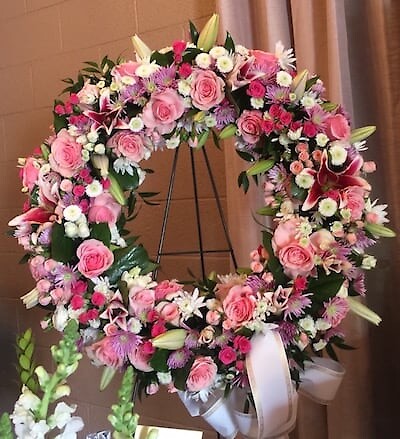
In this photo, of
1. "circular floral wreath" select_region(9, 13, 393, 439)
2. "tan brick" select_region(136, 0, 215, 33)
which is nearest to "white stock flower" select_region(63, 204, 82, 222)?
"circular floral wreath" select_region(9, 13, 393, 439)

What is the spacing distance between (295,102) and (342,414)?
0.64 metres

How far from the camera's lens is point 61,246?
1.14 meters

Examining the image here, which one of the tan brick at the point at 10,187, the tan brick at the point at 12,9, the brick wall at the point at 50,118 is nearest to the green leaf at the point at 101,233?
the brick wall at the point at 50,118

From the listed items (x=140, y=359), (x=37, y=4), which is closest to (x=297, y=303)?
(x=140, y=359)

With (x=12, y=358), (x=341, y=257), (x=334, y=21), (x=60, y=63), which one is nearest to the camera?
(x=341, y=257)

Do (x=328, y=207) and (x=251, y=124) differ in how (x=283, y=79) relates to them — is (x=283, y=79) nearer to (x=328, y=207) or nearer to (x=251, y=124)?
(x=251, y=124)

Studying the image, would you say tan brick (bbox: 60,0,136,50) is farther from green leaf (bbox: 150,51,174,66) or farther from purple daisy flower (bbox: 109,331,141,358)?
purple daisy flower (bbox: 109,331,141,358)

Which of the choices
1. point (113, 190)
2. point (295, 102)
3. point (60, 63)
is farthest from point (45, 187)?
point (60, 63)

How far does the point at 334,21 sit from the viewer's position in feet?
4.34

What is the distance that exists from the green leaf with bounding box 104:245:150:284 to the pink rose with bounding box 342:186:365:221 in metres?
0.36

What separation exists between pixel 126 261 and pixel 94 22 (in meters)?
1.00

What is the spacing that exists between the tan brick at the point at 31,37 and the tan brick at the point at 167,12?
328 millimetres

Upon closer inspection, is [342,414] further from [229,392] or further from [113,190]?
[113,190]

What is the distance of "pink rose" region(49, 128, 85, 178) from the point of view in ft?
3.78
